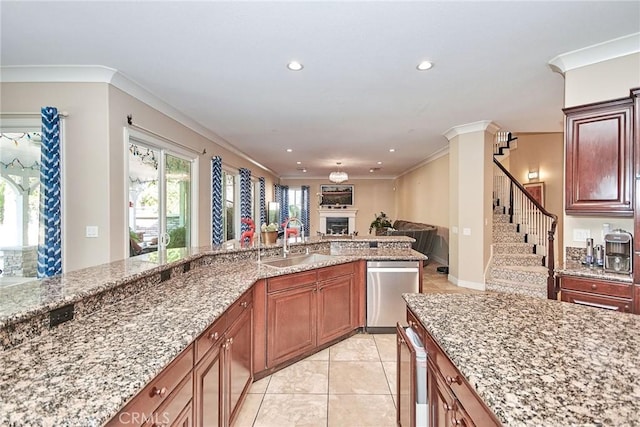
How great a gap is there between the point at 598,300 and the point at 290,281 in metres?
2.60

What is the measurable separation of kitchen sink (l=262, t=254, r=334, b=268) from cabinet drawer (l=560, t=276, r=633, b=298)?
2.17 metres

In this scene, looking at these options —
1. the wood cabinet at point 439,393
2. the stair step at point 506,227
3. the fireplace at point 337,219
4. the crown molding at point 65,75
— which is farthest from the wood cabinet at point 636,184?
the fireplace at point 337,219

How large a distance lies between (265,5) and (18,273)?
377cm

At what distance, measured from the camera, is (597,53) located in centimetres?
270

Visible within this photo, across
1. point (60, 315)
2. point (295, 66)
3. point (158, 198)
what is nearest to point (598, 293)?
point (295, 66)

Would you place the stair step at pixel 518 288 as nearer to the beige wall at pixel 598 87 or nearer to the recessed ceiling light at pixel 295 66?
the beige wall at pixel 598 87

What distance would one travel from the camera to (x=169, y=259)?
2322 millimetres

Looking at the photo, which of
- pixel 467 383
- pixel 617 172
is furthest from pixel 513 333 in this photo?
pixel 617 172

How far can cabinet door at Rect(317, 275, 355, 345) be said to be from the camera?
9.58 ft

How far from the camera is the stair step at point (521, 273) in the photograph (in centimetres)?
466

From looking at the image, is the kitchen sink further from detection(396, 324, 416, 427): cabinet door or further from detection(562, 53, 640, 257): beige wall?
detection(562, 53, 640, 257): beige wall

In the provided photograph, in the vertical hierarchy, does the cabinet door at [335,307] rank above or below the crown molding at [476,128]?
below

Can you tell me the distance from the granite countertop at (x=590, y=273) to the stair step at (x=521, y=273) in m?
2.01

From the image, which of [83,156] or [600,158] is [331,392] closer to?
[600,158]
